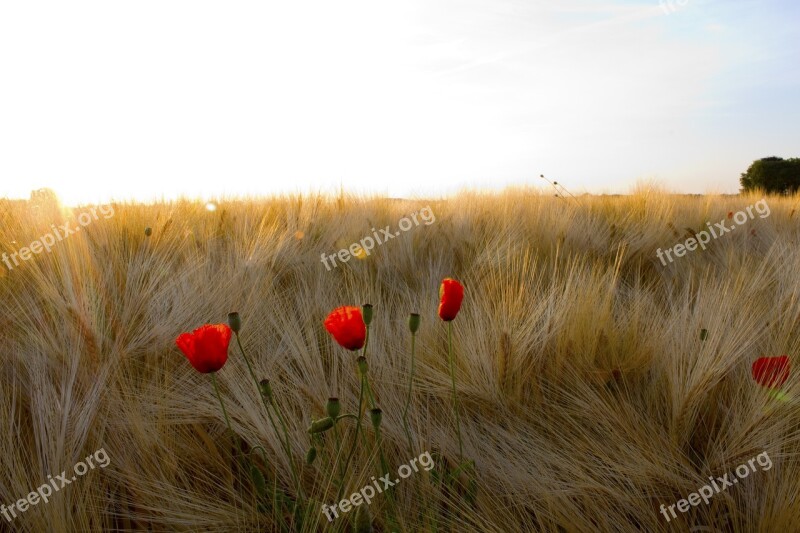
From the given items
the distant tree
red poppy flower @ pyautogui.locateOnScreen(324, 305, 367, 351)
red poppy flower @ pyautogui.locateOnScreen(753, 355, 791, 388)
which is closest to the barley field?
red poppy flower @ pyautogui.locateOnScreen(753, 355, 791, 388)

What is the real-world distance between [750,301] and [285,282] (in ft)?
5.03

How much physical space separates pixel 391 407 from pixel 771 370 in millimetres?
746

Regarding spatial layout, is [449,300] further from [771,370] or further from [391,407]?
[771,370]

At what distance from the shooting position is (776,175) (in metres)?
12.7

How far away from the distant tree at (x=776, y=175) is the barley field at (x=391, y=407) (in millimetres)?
13474

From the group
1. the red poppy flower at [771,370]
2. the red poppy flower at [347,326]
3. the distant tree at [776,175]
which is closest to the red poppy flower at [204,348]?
the red poppy flower at [347,326]

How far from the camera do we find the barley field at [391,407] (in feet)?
2.97

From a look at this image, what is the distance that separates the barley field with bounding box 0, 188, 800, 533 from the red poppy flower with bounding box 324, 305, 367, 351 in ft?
0.52

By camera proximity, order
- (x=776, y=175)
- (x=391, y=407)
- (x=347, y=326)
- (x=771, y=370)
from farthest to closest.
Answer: (x=776, y=175) → (x=391, y=407) → (x=771, y=370) → (x=347, y=326)

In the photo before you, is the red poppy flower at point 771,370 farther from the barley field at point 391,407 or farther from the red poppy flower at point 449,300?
the red poppy flower at point 449,300

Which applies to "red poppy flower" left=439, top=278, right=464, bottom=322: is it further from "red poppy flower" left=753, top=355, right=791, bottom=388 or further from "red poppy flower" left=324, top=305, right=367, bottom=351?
"red poppy flower" left=753, top=355, right=791, bottom=388

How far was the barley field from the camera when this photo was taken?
0.91 metres

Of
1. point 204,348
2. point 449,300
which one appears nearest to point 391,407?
point 449,300

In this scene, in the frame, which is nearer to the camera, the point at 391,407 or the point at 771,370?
the point at 771,370
